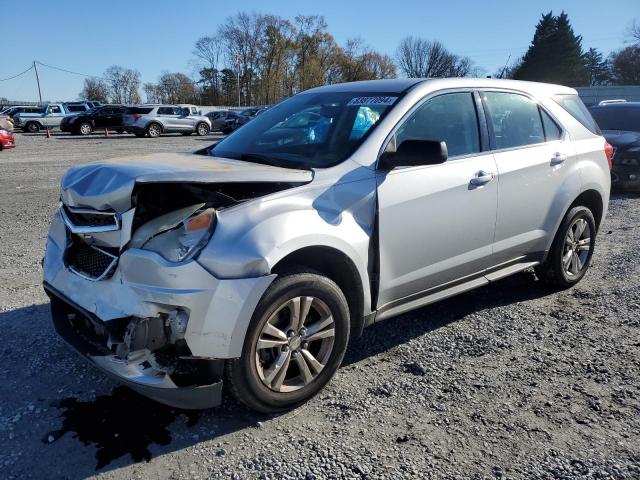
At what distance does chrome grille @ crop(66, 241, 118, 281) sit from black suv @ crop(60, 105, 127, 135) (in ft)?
97.7

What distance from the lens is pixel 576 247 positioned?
4.92 metres

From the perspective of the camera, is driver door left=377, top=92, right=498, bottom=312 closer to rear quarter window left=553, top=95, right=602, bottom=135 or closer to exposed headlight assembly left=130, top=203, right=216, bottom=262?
exposed headlight assembly left=130, top=203, right=216, bottom=262

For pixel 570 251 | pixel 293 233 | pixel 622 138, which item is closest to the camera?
pixel 293 233

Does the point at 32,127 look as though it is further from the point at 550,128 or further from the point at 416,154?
the point at 416,154

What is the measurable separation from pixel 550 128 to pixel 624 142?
659 centimetres

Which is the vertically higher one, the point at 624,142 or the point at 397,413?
the point at 624,142

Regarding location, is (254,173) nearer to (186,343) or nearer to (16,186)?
(186,343)

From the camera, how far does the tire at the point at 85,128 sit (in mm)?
30205

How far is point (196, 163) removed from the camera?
3.10m

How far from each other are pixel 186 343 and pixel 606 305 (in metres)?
3.78

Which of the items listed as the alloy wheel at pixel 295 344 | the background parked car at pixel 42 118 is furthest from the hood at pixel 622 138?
the background parked car at pixel 42 118

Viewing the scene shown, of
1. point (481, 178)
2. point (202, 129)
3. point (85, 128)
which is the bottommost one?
point (202, 129)

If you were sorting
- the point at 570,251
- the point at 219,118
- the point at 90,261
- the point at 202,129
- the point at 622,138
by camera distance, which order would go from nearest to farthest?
the point at 90,261 → the point at 570,251 → the point at 622,138 → the point at 202,129 → the point at 219,118

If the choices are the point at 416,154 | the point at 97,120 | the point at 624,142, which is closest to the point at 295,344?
the point at 416,154
